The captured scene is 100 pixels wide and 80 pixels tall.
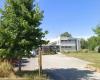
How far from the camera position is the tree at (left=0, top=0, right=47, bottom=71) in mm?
18688

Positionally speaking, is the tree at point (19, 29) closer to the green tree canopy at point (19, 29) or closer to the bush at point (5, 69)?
the green tree canopy at point (19, 29)

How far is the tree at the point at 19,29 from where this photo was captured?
1869 cm

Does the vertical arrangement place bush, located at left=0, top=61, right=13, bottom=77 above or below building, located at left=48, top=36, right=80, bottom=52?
below

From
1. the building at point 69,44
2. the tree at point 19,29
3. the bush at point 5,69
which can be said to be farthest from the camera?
the building at point 69,44

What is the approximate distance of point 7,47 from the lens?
62.7 ft

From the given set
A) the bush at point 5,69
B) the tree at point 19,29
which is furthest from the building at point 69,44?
the bush at point 5,69

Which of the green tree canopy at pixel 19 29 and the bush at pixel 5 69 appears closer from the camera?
the bush at pixel 5 69

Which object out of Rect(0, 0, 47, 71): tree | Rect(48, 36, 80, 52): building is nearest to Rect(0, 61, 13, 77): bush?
Rect(0, 0, 47, 71): tree

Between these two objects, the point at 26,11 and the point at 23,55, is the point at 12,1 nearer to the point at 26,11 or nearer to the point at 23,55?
the point at 26,11

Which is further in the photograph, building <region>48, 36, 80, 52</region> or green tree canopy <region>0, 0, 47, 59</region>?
building <region>48, 36, 80, 52</region>

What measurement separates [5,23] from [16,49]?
174 centimetres

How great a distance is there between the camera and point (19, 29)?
1884 cm

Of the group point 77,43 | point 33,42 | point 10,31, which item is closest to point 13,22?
point 10,31

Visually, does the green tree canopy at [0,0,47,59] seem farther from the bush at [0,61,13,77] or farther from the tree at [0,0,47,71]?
the bush at [0,61,13,77]
